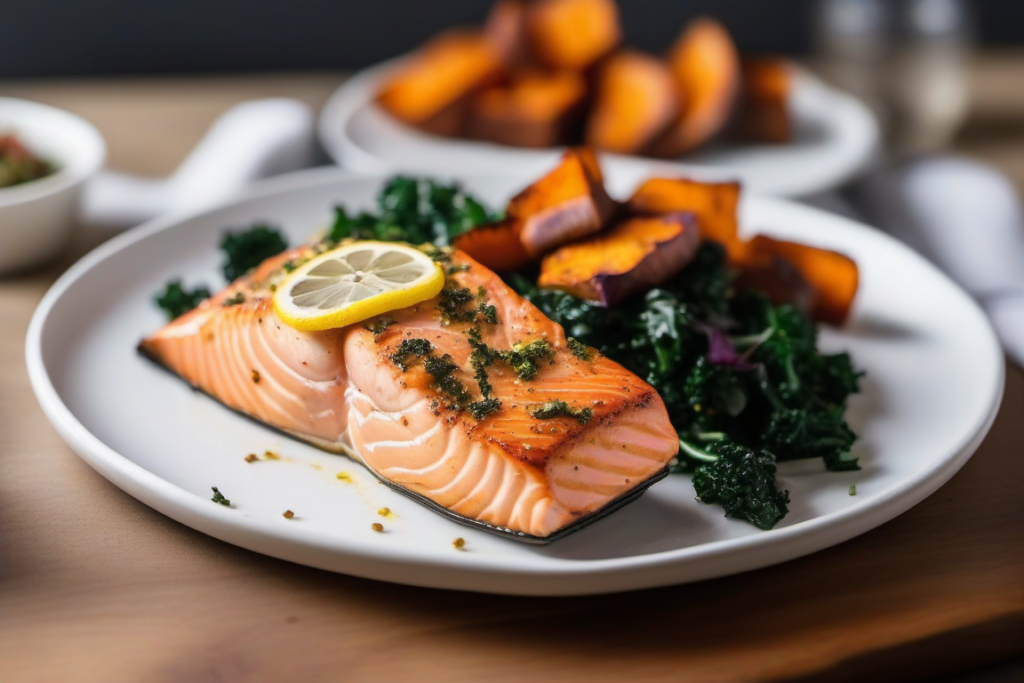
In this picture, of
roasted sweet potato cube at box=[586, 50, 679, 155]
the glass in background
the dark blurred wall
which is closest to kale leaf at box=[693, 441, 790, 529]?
roasted sweet potato cube at box=[586, 50, 679, 155]

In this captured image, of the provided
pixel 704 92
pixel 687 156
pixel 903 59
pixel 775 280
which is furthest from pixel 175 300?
pixel 903 59

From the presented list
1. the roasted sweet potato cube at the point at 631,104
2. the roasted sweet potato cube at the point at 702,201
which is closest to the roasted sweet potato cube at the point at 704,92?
the roasted sweet potato cube at the point at 631,104

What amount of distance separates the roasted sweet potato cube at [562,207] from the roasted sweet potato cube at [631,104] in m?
1.56

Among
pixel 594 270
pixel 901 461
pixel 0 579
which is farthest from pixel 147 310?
pixel 901 461

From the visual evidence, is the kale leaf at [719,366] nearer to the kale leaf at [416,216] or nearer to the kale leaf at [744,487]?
the kale leaf at [744,487]

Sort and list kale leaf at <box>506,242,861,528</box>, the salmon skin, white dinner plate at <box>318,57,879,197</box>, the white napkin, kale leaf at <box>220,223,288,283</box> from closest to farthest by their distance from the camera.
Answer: the salmon skin
kale leaf at <box>506,242,861,528</box>
kale leaf at <box>220,223,288,283</box>
the white napkin
white dinner plate at <box>318,57,879,197</box>

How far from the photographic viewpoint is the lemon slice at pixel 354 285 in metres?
2.45

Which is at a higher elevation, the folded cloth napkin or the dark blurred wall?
the dark blurred wall

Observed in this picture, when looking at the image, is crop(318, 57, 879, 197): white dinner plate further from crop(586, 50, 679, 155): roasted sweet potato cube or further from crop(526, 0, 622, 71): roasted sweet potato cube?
crop(526, 0, 622, 71): roasted sweet potato cube

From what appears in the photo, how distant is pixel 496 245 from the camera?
2.89 m

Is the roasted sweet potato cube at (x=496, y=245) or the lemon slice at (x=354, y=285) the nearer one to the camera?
the lemon slice at (x=354, y=285)

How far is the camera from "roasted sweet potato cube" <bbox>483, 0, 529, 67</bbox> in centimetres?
472

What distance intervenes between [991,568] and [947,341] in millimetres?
989

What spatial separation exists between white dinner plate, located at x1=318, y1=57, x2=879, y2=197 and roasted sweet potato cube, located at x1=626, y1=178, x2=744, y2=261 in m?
1.02
